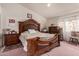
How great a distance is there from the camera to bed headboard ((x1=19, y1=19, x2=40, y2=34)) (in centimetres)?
231

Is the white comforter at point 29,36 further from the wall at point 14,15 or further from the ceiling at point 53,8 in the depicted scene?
the ceiling at point 53,8

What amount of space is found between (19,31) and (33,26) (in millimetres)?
366

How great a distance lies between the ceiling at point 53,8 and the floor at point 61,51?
29.8 inches

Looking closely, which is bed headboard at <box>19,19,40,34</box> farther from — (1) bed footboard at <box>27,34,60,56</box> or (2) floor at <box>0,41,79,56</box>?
(2) floor at <box>0,41,79,56</box>

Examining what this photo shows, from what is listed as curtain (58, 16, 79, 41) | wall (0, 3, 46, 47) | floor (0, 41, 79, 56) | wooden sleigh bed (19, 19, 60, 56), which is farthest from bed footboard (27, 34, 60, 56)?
wall (0, 3, 46, 47)

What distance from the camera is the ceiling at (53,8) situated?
215 centimetres

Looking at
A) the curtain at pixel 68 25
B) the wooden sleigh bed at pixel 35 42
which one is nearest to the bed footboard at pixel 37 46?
the wooden sleigh bed at pixel 35 42

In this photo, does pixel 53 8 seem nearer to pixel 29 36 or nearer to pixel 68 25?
pixel 68 25

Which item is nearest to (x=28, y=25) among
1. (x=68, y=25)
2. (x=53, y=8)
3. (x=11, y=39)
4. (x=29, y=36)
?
(x=29, y=36)

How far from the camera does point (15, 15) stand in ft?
7.43

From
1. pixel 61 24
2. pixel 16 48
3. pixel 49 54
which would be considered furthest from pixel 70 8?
pixel 16 48

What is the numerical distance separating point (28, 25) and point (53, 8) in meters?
0.74

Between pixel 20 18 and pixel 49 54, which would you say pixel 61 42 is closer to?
pixel 49 54

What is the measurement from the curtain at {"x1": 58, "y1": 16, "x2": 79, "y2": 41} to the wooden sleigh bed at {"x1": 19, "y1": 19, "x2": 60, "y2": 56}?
24cm
